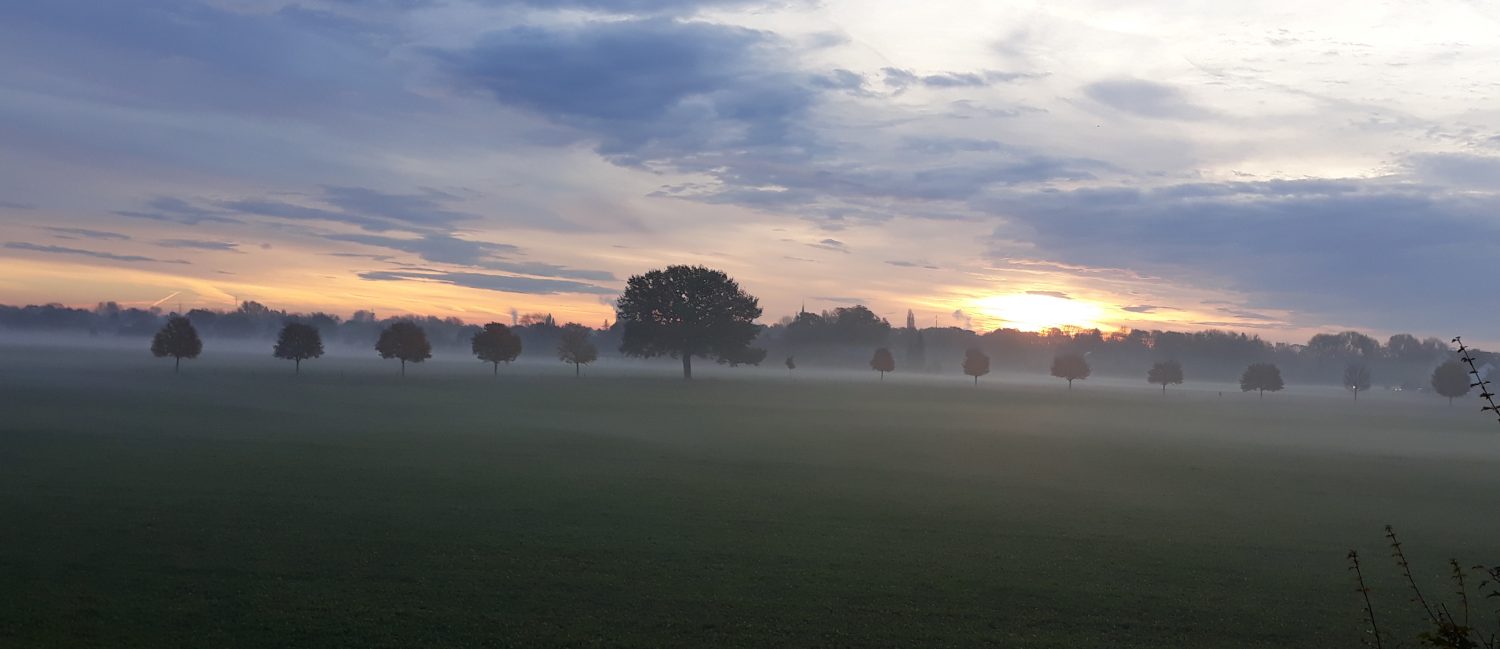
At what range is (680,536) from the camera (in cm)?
1867

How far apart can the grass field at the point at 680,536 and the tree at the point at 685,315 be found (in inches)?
2509

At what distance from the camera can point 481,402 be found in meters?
64.8

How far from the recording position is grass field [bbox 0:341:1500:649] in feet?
42.7

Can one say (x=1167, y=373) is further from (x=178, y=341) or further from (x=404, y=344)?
(x=178, y=341)

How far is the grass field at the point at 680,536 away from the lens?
1300 centimetres

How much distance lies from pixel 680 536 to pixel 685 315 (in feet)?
294

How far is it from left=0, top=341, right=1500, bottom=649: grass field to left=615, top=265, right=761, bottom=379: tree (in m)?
63.7

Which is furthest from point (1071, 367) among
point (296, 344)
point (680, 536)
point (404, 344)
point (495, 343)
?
point (680, 536)

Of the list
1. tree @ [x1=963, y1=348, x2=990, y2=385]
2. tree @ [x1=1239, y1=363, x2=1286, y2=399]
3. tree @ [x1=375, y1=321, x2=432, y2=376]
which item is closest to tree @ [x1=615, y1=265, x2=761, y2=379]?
tree @ [x1=375, y1=321, x2=432, y2=376]

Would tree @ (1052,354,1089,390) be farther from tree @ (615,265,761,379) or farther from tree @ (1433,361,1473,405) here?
tree @ (615,265,761,379)

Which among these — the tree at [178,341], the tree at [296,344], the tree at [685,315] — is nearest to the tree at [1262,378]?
the tree at [685,315]

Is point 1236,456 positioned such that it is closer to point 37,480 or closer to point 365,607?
point 365,607

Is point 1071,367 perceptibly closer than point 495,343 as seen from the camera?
No

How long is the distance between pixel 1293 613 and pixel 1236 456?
29.4 meters
